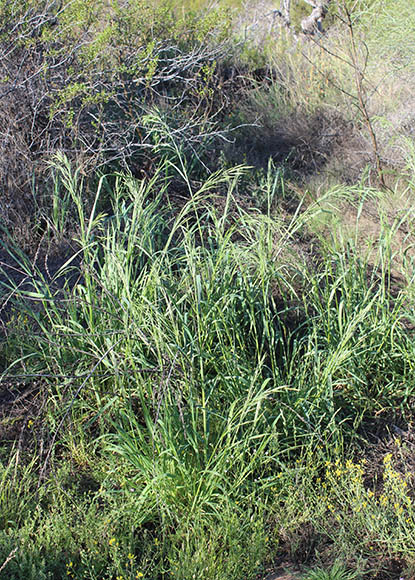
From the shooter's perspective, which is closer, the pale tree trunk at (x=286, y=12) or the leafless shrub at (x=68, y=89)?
the leafless shrub at (x=68, y=89)

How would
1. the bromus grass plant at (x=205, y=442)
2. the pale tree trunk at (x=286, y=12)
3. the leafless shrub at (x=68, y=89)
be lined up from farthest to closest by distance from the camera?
the pale tree trunk at (x=286, y=12), the leafless shrub at (x=68, y=89), the bromus grass plant at (x=205, y=442)

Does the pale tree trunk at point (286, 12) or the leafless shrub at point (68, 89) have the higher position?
the pale tree trunk at point (286, 12)

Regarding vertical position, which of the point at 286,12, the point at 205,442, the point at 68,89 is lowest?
the point at 205,442

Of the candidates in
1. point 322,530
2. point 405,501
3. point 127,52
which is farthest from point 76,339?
point 127,52

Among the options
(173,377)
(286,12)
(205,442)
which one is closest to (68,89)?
(173,377)

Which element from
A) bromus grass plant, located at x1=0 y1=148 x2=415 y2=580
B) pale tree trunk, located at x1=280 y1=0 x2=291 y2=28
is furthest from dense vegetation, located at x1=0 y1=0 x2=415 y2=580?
pale tree trunk, located at x1=280 y1=0 x2=291 y2=28

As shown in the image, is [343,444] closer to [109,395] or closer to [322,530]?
[322,530]

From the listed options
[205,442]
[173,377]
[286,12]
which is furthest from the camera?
[286,12]

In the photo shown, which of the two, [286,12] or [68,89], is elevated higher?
[286,12]

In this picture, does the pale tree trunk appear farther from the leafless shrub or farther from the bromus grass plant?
the bromus grass plant

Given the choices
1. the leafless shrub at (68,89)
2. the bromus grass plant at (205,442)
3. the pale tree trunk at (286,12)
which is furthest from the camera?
the pale tree trunk at (286,12)

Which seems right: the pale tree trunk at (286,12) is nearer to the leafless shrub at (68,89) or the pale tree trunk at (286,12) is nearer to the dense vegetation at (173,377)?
the leafless shrub at (68,89)

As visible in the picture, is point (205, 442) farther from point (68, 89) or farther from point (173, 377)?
point (68, 89)

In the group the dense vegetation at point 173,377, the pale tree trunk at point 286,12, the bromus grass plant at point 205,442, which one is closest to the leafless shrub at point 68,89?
the dense vegetation at point 173,377
